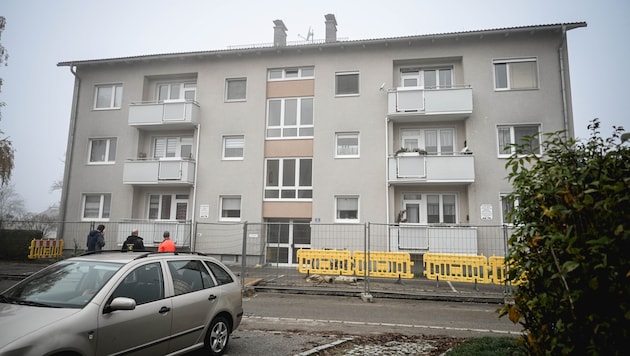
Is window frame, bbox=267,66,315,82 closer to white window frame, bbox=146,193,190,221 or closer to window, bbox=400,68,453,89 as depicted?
window, bbox=400,68,453,89

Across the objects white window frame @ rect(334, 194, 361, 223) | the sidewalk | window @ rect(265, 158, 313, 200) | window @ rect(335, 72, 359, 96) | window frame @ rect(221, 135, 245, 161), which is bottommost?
the sidewalk

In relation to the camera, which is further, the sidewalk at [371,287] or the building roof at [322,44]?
the building roof at [322,44]

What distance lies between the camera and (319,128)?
719 inches

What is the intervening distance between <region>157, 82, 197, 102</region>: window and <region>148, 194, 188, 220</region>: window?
5203 millimetres

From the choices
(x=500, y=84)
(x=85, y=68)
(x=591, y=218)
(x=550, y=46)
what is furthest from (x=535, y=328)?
(x=85, y=68)

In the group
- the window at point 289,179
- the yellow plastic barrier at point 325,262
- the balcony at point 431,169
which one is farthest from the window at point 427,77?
the yellow plastic barrier at point 325,262

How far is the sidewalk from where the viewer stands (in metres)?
10.9

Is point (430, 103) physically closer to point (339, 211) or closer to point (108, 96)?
point (339, 211)

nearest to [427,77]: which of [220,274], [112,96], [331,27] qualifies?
[331,27]

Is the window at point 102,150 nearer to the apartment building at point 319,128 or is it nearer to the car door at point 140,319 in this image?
the apartment building at point 319,128

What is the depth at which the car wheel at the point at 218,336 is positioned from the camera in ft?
17.7

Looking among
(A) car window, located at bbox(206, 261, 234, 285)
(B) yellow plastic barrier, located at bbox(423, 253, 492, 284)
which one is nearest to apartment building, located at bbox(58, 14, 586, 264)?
(B) yellow plastic barrier, located at bbox(423, 253, 492, 284)

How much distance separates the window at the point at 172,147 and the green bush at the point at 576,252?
18.7 m

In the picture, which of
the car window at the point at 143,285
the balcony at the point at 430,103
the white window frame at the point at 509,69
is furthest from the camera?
the white window frame at the point at 509,69
